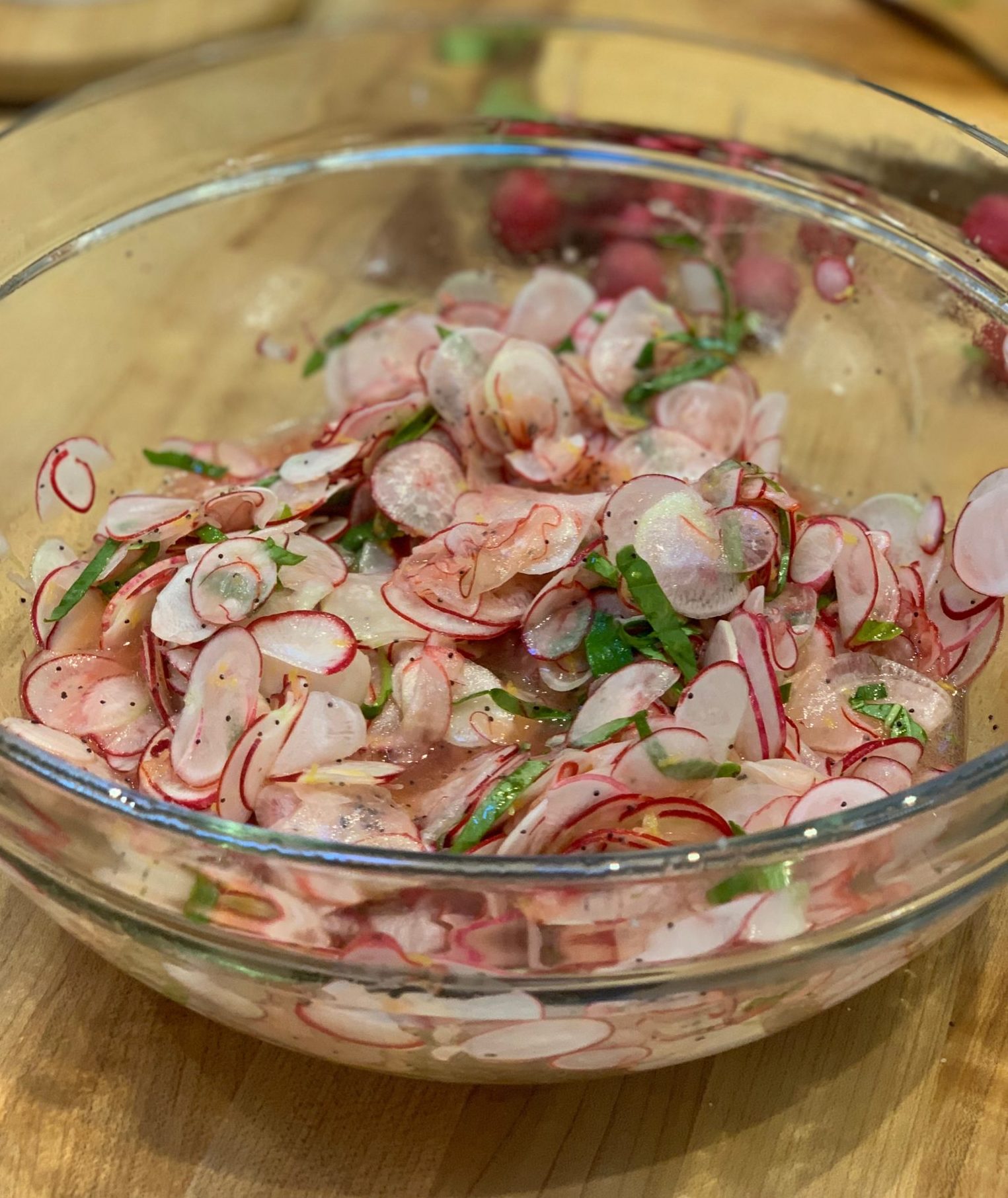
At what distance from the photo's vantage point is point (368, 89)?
1584mm

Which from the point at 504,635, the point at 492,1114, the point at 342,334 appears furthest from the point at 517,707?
the point at 342,334

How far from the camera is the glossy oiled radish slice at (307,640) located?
0.90 m

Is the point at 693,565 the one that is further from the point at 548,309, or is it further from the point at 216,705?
the point at 548,309

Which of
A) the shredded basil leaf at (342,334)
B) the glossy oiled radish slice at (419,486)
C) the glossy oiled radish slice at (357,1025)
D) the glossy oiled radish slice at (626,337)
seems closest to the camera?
the glossy oiled radish slice at (357,1025)

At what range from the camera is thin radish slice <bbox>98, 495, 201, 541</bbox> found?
1011 mm

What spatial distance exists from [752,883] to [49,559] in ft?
2.39

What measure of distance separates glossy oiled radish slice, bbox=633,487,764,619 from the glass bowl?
0.21 metres

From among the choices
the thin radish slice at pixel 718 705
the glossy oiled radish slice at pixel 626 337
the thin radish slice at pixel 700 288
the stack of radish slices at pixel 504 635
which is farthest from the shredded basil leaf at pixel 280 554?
the thin radish slice at pixel 700 288

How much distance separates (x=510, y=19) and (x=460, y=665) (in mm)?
1099

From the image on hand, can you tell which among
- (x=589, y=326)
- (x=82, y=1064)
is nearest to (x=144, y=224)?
(x=589, y=326)

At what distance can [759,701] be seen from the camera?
2.81ft

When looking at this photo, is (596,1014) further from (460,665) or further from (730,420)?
(730,420)

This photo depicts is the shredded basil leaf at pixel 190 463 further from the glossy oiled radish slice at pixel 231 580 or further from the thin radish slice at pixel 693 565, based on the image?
the thin radish slice at pixel 693 565

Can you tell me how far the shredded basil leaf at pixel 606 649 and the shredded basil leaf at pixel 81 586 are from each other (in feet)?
1.33
